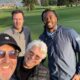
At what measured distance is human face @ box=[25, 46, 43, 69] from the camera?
3.94 metres

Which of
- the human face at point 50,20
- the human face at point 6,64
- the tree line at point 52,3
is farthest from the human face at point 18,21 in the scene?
the tree line at point 52,3

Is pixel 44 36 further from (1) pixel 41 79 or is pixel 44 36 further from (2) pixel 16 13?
(1) pixel 41 79

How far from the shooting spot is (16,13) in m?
6.83

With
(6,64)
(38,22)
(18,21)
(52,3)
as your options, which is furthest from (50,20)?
(52,3)

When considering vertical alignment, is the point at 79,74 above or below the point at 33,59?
below

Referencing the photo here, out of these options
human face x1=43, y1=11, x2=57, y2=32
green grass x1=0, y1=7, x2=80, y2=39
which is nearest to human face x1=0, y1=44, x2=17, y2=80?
human face x1=43, y1=11, x2=57, y2=32

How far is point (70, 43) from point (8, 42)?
2603mm

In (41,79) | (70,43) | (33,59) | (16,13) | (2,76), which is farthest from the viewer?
Answer: (16,13)

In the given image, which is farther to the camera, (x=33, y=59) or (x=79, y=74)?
(x=79, y=74)

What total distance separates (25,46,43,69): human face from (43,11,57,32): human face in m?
1.56

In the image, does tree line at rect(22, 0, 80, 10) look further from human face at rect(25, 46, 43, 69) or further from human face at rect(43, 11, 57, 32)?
human face at rect(25, 46, 43, 69)

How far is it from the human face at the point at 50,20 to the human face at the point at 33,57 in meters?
1.56

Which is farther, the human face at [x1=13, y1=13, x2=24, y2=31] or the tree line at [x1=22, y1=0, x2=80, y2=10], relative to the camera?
the tree line at [x1=22, y1=0, x2=80, y2=10]

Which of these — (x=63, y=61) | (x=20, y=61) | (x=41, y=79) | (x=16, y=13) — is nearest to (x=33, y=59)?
(x=20, y=61)
